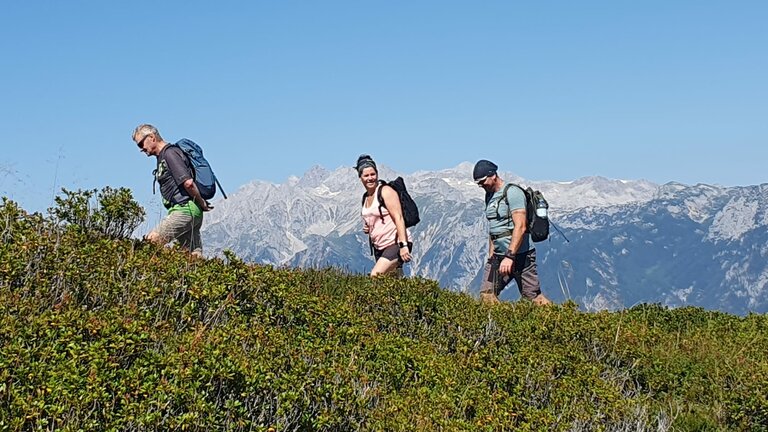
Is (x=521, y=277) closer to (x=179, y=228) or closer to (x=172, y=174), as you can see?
(x=179, y=228)

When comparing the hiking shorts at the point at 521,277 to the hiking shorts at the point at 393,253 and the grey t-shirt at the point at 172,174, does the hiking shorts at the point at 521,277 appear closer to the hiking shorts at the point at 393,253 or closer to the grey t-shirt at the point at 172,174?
the hiking shorts at the point at 393,253

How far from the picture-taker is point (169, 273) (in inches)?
269

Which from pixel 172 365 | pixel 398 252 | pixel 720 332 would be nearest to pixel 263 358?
pixel 172 365

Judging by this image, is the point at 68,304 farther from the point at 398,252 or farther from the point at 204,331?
the point at 398,252

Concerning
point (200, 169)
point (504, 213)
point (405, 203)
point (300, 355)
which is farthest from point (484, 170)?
point (300, 355)

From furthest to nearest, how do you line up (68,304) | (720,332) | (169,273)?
1. (720,332)
2. (169,273)
3. (68,304)

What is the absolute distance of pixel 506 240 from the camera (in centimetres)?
1114

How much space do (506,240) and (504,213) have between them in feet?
1.23

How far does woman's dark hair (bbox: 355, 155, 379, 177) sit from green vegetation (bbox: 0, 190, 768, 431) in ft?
6.65

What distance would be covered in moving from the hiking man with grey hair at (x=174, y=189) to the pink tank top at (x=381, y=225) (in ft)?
8.02

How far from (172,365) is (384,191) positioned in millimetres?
6840

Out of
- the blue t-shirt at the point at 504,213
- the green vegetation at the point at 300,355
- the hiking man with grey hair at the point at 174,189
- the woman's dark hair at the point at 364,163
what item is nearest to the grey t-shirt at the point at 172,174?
the hiking man with grey hair at the point at 174,189

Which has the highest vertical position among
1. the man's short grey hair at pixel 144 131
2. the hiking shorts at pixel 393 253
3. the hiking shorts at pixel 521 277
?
the man's short grey hair at pixel 144 131

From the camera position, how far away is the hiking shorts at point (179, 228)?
9.72 meters
